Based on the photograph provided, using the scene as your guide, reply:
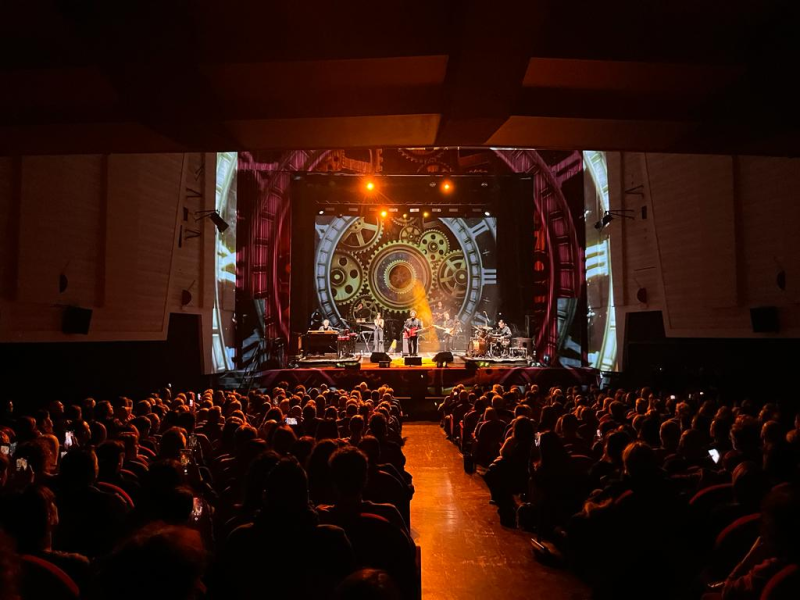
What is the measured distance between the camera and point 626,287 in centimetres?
1478

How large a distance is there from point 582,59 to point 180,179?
1120cm

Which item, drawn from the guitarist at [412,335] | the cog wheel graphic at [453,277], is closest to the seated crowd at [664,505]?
the guitarist at [412,335]

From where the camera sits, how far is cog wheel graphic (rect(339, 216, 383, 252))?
19.6m

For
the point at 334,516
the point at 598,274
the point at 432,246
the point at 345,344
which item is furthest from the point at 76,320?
the point at 598,274

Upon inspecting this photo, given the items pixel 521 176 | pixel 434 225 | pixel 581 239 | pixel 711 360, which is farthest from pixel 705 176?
pixel 434 225

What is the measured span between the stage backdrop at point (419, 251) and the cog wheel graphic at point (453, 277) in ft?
0.12

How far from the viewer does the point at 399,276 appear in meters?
19.7

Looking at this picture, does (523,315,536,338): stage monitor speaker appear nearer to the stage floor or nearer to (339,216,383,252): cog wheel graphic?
the stage floor

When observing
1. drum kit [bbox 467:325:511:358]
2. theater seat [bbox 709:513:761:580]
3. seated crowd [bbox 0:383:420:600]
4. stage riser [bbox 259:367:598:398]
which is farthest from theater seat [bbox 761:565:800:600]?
drum kit [bbox 467:325:511:358]

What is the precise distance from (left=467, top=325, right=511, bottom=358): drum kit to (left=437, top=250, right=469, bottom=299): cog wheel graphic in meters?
2.50

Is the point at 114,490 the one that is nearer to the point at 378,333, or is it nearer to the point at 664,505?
the point at 664,505

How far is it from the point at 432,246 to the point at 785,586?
725 inches

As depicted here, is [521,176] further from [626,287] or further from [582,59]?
[582,59]

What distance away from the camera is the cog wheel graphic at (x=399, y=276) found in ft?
64.3
